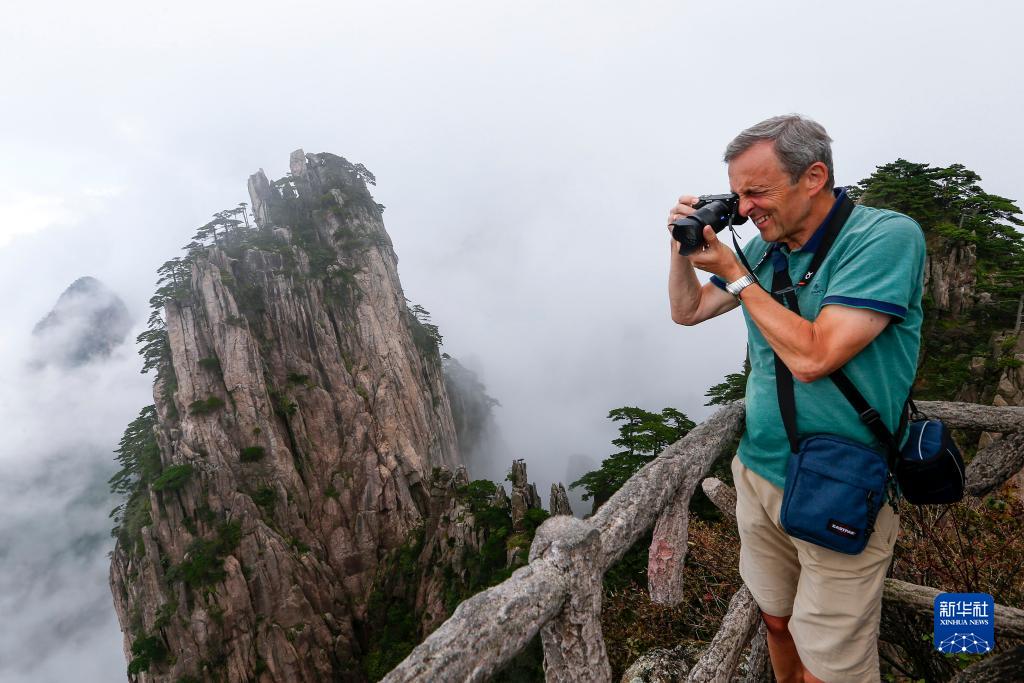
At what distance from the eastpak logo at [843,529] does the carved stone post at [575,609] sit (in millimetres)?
981

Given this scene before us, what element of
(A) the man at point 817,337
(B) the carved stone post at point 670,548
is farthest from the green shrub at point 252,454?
(A) the man at point 817,337

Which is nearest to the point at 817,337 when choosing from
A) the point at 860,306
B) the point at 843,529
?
the point at 860,306

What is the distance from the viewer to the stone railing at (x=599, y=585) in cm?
170

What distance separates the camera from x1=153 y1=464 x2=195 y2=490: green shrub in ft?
115

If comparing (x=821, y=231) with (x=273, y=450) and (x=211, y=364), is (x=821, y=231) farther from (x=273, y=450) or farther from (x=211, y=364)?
(x=211, y=364)

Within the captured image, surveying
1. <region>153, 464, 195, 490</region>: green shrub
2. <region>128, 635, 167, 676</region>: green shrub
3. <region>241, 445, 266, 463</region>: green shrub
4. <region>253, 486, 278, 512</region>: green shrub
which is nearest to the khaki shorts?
<region>253, 486, 278, 512</region>: green shrub

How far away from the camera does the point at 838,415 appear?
205cm

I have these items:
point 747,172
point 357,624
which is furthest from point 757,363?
point 357,624

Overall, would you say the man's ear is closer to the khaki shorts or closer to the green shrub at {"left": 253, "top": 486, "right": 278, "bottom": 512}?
the khaki shorts

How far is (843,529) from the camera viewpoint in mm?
1974

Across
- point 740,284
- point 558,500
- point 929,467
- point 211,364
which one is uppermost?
point 211,364

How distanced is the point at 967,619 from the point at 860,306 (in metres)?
2.70

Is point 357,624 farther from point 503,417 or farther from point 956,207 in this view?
point 503,417

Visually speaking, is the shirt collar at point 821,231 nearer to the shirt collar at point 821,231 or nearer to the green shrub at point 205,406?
the shirt collar at point 821,231
